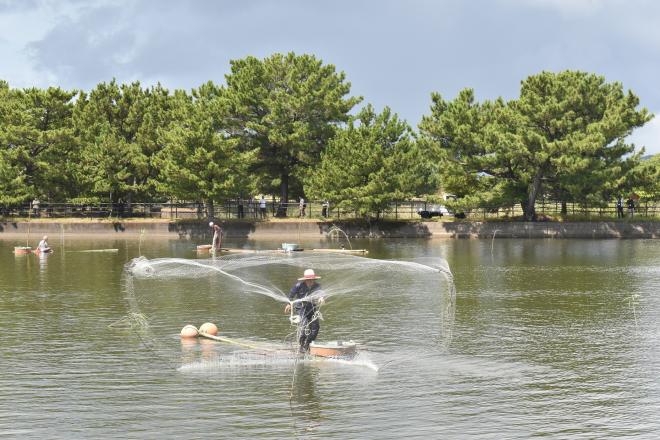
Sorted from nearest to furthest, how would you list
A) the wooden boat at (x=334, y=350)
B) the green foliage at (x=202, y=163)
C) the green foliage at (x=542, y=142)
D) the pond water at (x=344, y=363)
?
the pond water at (x=344, y=363) < the wooden boat at (x=334, y=350) < the green foliage at (x=542, y=142) < the green foliage at (x=202, y=163)

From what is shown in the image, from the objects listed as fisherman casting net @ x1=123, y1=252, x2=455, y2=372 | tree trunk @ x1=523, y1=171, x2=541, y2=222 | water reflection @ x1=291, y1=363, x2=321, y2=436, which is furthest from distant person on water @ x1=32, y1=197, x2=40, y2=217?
water reflection @ x1=291, y1=363, x2=321, y2=436

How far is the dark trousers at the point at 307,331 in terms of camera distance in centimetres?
2038

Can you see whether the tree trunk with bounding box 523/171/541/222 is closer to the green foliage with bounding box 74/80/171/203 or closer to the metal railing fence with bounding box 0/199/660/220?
the metal railing fence with bounding box 0/199/660/220

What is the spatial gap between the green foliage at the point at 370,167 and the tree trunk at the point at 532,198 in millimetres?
10530

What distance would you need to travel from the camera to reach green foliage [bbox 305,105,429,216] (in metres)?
73.8

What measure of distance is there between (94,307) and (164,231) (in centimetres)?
4811

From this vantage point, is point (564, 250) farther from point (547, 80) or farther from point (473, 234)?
point (547, 80)

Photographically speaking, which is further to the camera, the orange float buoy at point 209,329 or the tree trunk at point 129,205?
the tree trunk at point 129,205

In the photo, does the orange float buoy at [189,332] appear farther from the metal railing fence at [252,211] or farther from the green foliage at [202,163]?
the metal railing fence at [252,211]

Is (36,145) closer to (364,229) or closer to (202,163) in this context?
(202,163)

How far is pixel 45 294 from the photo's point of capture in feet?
110

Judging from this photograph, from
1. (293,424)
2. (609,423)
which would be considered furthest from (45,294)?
(609,423)

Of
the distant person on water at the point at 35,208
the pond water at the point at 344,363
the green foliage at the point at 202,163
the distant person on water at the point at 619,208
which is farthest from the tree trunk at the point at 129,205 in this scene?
the distant person on water at the point at 619,208

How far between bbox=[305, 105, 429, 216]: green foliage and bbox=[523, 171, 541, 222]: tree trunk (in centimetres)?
1053
